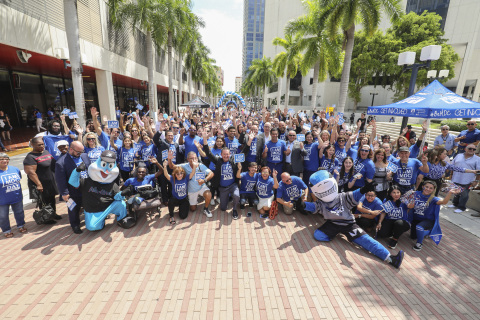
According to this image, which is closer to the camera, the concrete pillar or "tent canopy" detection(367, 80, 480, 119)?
"tent canopy" detection(367, 80, 480, 119)

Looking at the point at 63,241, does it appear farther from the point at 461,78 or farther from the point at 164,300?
the point at 461,78

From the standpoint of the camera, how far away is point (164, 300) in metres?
3.26

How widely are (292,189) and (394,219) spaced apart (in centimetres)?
214

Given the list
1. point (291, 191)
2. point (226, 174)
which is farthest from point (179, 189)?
point (291, 191)

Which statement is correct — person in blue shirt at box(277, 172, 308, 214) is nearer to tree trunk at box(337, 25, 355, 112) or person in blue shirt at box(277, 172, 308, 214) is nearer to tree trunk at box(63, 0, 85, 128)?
tree trunk at box(63, 0, 85, 128)

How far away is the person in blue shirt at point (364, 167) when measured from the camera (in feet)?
16.9

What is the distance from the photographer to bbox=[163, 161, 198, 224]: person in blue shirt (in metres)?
5.32

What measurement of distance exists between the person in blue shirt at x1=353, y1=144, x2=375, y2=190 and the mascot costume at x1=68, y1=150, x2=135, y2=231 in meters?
5.18

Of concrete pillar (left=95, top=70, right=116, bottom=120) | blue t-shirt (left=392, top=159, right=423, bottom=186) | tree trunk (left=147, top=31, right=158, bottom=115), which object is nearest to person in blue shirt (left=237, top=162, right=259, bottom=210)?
blue t-shirt (left=392, top=159, right=423, bottom=186)

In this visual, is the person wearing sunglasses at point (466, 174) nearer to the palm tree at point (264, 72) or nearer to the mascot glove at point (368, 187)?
the mascot glove at point (368, 187)

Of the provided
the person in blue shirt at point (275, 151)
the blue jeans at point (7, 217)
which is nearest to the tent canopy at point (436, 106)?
the person in blue shirt at point (275, 151)

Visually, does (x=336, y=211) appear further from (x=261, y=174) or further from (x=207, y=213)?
(x=207, y=213)

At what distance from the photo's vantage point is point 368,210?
15.3 ft

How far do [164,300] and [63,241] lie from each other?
2.81m
